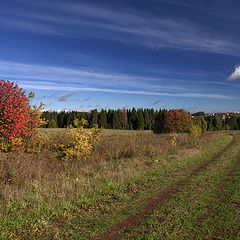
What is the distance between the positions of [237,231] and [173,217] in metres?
1.54

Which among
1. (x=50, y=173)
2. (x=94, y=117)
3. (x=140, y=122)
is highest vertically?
(x=94, y=117)

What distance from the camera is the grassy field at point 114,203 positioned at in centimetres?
445

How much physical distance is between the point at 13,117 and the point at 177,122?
28.5 meters

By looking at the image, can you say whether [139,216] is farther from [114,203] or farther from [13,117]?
[13,117]

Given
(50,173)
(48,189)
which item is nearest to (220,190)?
(48,189)

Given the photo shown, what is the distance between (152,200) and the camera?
6.29 m

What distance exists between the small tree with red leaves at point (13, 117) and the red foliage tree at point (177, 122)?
27.1 m

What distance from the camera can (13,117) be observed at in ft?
31.4

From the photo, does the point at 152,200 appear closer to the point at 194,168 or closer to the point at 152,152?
the point at 194,168

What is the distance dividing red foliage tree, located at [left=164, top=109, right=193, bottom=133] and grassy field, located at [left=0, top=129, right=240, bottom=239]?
23662 mm

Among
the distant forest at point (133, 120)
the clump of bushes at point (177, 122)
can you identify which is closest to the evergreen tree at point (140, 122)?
the distant forest at point (133, 120)

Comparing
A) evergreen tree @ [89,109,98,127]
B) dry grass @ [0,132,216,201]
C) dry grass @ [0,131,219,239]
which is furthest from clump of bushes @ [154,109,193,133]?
evergreen tree @ [89,109,98,127]

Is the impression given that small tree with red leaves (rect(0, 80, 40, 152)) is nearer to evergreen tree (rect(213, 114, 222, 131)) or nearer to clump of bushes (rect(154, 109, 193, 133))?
clump of bushes (rect(154, 109, 193, 133))

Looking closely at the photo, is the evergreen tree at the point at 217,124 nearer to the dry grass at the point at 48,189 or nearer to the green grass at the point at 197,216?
the dry grass at the point at 48,189
